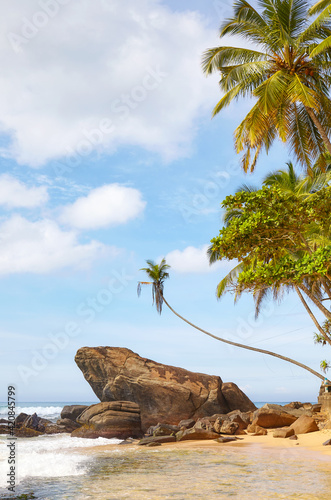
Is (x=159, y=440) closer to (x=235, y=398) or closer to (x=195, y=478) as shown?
(x=195, y=478)

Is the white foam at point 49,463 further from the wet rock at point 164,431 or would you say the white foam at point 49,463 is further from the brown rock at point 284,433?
the brown rock at point 284,433

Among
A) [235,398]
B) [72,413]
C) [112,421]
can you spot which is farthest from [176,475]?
[72,413]

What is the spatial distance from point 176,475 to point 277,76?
12.7 m

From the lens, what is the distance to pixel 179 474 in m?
9.66

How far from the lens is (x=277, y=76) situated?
15094 mm

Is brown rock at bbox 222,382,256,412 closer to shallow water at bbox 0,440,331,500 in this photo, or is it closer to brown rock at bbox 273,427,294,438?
brown rock at bbox 273,427,294,438

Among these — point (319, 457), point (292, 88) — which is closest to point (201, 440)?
point (319, 457)

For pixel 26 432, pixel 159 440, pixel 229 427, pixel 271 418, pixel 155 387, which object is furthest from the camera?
pixel 26 432

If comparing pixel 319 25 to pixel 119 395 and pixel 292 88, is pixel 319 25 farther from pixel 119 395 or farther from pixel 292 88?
pixel 119 395

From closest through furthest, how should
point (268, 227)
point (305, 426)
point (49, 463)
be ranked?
point (49, 463)
point (268, 227)
point (305, 426)

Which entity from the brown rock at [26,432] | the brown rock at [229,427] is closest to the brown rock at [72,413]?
the brown rock at [26,432]

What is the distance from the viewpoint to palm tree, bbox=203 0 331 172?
15281 mm

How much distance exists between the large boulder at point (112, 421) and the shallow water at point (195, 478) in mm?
6540

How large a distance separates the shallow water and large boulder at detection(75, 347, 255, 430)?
9.02 metres
